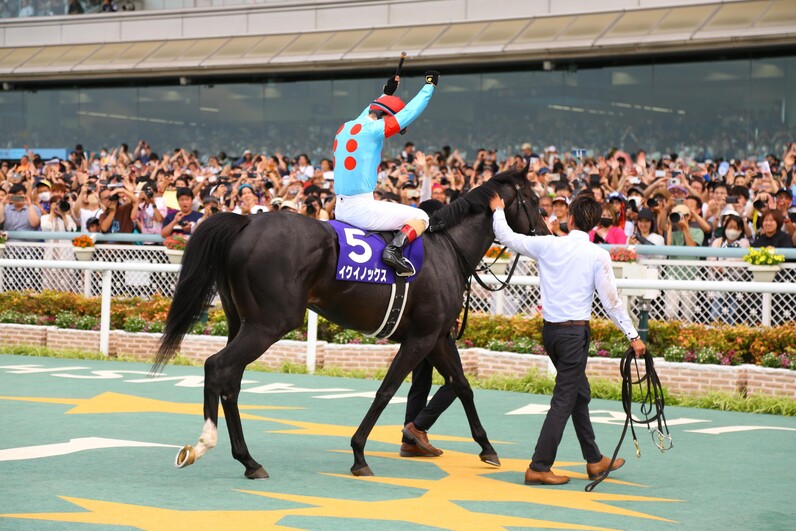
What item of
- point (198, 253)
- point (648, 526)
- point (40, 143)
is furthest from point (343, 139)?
point (40, 143)

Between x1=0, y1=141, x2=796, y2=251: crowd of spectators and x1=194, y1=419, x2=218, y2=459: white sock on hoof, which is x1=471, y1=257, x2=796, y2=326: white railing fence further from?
x1=194, y1=419, x2=218, y2=459: white sock on hoof

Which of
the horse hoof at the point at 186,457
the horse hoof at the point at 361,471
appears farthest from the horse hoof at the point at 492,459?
the horse hoof at the point at 186,457

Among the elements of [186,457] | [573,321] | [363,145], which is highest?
[363,145]

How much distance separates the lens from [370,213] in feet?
19.9

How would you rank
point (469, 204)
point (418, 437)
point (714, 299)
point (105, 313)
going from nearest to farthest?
1. point (418, 437)
2. point (469, 204)
3. point (714, 299)
4. point (105, 313)

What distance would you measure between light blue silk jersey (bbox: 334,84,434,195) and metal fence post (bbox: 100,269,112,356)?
5.46m

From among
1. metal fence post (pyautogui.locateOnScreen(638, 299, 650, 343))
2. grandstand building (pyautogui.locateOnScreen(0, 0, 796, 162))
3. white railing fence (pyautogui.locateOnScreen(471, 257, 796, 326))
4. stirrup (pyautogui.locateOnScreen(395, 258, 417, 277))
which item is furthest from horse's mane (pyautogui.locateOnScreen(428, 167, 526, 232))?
grandstand building (pyautogui.locateOnScreen(0, 0, 796, 162))

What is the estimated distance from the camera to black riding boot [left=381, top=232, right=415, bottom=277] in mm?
5977

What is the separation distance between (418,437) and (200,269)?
1.67 meters

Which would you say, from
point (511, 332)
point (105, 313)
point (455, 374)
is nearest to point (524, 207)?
point (455, 374)

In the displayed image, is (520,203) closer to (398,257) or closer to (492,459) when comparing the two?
(398,257)

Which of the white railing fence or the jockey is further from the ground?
the jockey

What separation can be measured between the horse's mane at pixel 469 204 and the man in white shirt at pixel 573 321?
68 cm

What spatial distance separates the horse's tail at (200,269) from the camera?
573cm
